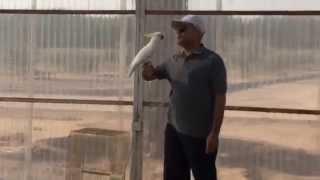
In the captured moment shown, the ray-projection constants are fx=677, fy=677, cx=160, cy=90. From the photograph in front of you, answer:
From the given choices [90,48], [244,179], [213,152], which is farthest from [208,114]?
[90,48]

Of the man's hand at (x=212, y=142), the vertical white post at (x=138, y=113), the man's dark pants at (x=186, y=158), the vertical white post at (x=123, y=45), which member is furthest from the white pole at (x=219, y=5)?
the man's hand at (x=212, y=142)

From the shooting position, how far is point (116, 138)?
5578 mm

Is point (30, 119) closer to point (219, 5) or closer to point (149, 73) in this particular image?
point (149, 73)

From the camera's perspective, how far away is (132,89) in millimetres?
5520

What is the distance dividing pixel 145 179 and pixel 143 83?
788mm

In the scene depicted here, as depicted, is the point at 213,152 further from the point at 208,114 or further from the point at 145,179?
the point at 145,179

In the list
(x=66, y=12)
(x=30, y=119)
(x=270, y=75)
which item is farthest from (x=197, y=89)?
(x=30, y=119)

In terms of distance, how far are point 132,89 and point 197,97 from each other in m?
1.29

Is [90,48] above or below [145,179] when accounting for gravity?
above

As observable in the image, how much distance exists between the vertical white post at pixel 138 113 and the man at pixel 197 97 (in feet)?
3.51

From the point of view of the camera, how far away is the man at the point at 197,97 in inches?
168

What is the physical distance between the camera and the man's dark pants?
433 cm

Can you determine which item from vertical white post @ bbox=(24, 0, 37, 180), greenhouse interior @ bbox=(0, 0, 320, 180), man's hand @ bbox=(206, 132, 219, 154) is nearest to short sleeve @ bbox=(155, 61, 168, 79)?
man's hand @ bbox=(206, 132, 219, 154)

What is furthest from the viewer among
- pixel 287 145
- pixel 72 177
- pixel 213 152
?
pixel 72 177
